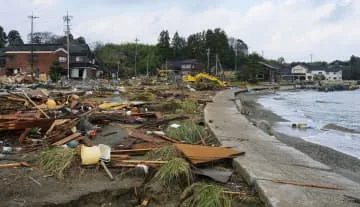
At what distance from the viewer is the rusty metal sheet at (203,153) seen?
6273 mm

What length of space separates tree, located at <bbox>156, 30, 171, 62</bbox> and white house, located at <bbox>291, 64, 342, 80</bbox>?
47.7 metres

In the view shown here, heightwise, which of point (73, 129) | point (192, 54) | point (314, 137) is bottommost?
point (314, 137)

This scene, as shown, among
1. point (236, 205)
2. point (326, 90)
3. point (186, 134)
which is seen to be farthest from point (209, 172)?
point (326, 90)

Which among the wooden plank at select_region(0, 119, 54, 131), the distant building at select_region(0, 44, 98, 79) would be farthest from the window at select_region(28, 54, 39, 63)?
the wooden plank at select_region(0, 119, 54, 131)

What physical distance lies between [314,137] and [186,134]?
827 centimetres

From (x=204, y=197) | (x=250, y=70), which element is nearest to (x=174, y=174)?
(x=204, y=197)

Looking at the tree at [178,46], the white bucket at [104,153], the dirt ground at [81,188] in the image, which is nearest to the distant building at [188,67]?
the tree at [178,46]

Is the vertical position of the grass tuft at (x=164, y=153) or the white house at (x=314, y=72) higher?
the white house at (x=314, y=72)

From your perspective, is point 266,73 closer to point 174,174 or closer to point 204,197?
point 174,174

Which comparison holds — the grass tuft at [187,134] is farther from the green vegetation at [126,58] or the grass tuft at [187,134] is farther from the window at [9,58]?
the green vegetation at [126,58]

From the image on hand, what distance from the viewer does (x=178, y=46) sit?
117312 mm

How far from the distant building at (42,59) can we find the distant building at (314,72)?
76.5 meters

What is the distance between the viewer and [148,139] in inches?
333

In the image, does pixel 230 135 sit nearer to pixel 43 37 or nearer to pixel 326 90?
pixel 326 90
